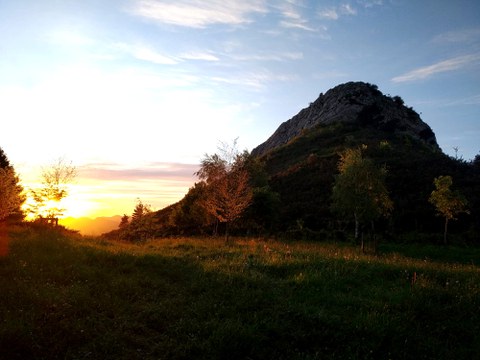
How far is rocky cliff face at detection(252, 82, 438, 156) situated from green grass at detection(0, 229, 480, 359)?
298 feet

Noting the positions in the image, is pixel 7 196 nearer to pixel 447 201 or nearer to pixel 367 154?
pixel 447 201

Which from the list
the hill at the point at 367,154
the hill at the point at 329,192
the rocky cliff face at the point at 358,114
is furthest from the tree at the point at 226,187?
the rocky cliff face at the point at 358,114

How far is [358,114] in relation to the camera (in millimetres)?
104312

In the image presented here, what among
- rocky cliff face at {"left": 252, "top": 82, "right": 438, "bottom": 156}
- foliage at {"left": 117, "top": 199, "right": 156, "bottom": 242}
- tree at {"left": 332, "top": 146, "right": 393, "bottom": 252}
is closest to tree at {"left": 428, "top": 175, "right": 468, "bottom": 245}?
tree at {"left": 332, "top": 146, "right": 393, "bottom": 252}

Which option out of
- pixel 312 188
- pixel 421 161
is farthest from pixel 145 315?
pixel 421 161

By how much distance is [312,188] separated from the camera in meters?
54.2

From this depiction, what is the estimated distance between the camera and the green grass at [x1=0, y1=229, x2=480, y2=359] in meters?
8.10

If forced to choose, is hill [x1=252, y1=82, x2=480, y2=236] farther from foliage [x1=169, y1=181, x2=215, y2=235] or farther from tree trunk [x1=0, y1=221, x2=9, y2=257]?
tree trunk [x1=0, y1=221, x2=9, y2=257]

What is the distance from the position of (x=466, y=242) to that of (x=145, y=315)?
35.5 metres

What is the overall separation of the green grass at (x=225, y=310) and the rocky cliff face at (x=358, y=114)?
298 feet

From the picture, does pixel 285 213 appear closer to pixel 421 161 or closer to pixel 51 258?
pixel 421 161

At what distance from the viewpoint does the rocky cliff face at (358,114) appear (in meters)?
100

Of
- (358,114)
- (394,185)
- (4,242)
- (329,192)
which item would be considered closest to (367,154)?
(394,185)

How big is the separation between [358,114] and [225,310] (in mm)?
103202
